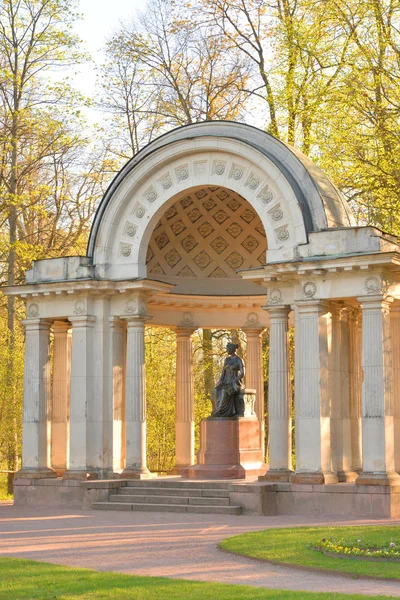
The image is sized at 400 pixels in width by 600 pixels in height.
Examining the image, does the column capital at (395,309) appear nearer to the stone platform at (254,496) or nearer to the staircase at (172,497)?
the stone platform at (254,496)

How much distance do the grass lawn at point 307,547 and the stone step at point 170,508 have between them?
4.25 meters

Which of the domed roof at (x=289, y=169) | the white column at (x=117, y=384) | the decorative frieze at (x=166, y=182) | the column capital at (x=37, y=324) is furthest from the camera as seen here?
the column capital at (x=37, y=324)

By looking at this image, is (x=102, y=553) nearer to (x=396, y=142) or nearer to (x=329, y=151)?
(x=396, y=142)

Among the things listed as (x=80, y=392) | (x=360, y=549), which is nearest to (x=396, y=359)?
(x=80, y=392)

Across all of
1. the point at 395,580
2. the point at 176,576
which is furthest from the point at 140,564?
the point at 395,580

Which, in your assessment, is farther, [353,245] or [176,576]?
[353,245]

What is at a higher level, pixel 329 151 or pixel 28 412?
pixel 329 151

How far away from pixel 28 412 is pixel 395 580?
16.9 metres

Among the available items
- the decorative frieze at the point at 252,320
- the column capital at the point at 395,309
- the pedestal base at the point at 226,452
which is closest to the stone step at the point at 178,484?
the pedestal base at the point at 226,452

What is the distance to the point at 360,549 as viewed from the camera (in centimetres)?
1609

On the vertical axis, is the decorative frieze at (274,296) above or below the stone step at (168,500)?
above

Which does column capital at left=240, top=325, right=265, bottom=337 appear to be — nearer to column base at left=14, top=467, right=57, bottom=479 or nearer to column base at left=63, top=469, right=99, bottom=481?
column base at left=63, top=469, right=99, bottom=481

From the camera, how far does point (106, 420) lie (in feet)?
93.5

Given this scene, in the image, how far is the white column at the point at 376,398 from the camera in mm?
24109
